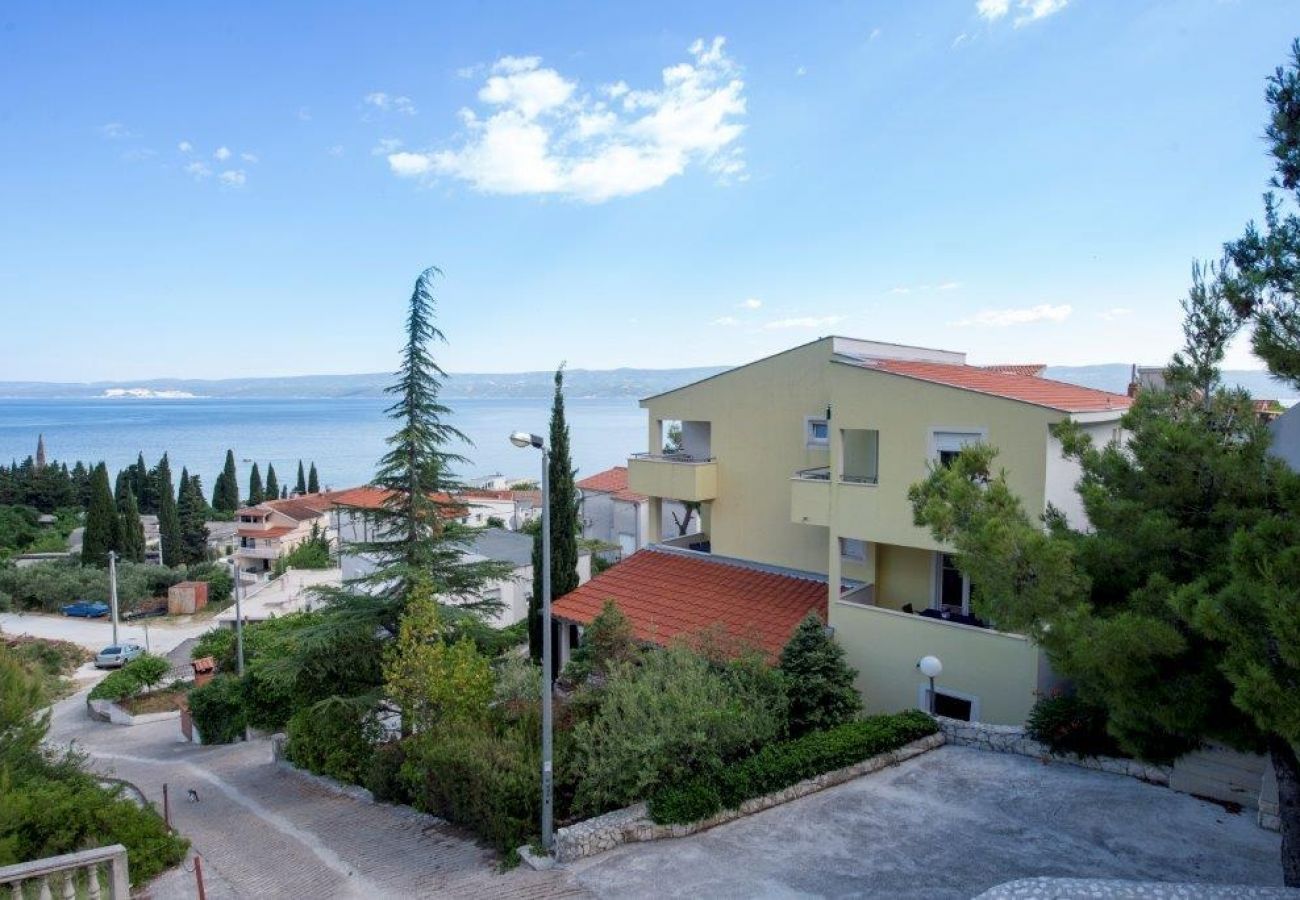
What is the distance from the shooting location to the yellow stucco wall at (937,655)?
47.3ft

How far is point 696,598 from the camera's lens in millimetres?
19844

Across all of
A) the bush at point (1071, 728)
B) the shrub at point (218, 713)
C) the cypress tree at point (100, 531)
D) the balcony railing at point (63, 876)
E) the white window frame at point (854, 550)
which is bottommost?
the shrub at point (218, 713)

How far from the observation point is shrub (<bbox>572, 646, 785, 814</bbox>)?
1150 cm

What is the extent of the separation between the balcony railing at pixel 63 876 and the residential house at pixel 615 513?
3461 cm

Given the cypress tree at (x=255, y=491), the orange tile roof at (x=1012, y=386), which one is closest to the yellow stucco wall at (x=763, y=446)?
the orange tile roof at (x=1012, y=386)

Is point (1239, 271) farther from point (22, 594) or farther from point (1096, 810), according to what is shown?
point (22, 594)

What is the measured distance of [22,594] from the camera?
49.9 meters

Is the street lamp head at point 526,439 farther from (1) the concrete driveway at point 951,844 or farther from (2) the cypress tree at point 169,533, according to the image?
(2) the cypress tree at point 169,533

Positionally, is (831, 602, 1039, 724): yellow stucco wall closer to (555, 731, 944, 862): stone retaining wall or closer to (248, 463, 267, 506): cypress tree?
(555, 731, 944, 862): stone retaining wall

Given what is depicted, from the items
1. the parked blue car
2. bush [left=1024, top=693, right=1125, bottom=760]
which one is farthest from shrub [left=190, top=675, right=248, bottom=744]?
the parked blue car

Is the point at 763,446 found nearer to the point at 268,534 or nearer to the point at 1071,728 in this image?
the point at 1071,728

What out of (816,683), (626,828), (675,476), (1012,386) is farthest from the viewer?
(675,476)

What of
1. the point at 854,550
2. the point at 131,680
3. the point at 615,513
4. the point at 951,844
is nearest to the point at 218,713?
the point at 131,680

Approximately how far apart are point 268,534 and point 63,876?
194 ft
